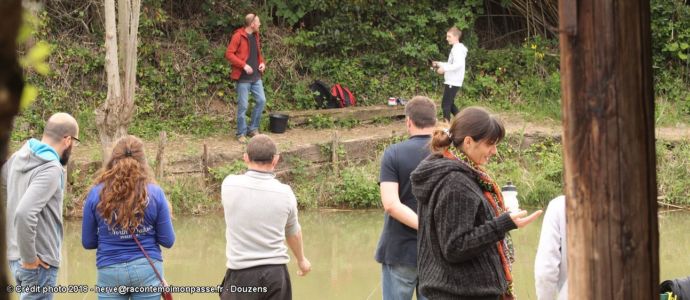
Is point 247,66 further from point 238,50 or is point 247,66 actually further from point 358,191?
point 358,191

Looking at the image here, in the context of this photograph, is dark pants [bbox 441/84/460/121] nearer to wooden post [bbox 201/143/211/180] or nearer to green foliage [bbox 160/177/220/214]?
wooden post [bbox 201/143/211/180]

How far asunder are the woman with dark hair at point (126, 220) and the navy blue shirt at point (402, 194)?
1.20m

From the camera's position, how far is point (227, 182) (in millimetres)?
5383

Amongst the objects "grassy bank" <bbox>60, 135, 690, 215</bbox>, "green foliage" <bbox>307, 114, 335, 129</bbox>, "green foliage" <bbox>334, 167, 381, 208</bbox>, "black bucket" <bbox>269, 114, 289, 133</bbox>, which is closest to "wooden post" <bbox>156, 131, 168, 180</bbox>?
"grassy bank" <bbox>60, 135, 690, 215</bbox>

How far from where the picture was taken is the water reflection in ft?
31.6

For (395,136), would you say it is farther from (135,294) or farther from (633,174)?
(633,174)

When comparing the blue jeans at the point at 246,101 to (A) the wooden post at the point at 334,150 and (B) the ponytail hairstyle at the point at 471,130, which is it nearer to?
(A) the wooden post at the point at 334,150

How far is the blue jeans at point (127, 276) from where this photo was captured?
17.4 ft

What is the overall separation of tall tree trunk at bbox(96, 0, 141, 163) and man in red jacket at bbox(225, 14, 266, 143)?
2.00 m

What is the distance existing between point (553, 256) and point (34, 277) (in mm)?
2785

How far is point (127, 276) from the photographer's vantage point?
5.30 m

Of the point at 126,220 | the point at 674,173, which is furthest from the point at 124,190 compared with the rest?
the point at 674,173

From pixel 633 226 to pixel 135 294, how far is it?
3001mm

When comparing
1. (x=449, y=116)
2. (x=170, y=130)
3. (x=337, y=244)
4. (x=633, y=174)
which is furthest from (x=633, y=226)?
(x=170, y=130)
